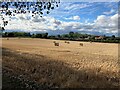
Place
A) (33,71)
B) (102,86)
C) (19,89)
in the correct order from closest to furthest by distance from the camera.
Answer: (19,89)
(102,86)
(33,71)

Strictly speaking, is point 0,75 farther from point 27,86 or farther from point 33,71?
point 33,71

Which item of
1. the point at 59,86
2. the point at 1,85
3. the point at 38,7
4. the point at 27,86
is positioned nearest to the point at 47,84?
the point at 59,86

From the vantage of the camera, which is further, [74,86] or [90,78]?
[90,78]

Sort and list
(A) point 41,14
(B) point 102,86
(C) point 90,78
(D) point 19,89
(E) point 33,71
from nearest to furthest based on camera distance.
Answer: (D) point 19,89 < (A) point 41,14 < (B) point 102,86 < (C) point 90,78 < (E) point 33,71

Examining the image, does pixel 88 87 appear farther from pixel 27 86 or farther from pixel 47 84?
pixel 27 86

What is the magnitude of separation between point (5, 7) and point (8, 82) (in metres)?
3.02

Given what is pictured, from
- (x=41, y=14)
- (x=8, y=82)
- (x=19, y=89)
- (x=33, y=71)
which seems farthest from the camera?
(x=33, y=71)

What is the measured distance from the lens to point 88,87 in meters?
11.8

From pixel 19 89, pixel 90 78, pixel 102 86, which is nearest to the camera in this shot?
Result: pixel 19 89

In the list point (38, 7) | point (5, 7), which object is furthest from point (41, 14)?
point (5, 7)

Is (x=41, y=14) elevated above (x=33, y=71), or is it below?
above

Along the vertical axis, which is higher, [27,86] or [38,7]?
[38,7]

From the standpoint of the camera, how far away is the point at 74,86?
1154 cm

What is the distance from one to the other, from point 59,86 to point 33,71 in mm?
4136
